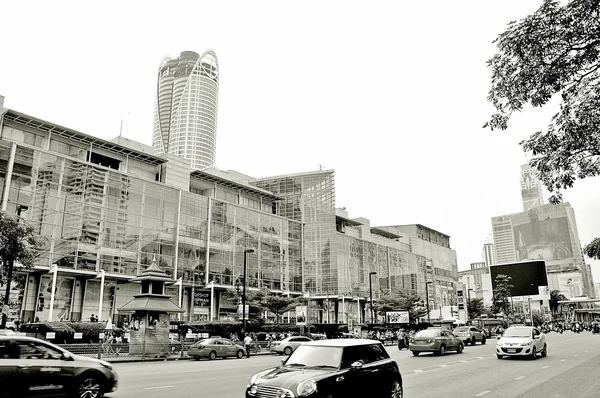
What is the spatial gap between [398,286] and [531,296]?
2963 cm

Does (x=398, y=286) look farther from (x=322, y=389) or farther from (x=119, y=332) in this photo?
(x=322, y=389)

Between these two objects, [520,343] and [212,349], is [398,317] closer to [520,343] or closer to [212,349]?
[212,349]

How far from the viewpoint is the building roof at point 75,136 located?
50.1m

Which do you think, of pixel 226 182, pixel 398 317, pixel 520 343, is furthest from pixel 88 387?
pixel 226 182

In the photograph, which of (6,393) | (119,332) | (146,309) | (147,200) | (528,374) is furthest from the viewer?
(147,200)

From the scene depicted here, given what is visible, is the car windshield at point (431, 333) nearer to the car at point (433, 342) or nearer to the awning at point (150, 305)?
the car at point (433, 342)

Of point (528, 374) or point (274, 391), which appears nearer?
point (274, 391)

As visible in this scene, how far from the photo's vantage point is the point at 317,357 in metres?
9.11

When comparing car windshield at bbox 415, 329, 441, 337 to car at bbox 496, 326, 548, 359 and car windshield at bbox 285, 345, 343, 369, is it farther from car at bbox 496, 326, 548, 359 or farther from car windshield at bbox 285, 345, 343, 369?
car windshield at bbox 285, 345, 343, 369

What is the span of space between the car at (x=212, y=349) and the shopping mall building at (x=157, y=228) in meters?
14.1

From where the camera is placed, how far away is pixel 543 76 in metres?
9.49

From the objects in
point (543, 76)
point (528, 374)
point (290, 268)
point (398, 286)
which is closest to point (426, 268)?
point (398, 286)

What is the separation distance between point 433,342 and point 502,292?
76.8 metres

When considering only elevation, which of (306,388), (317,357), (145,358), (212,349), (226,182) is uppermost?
(226,182)
